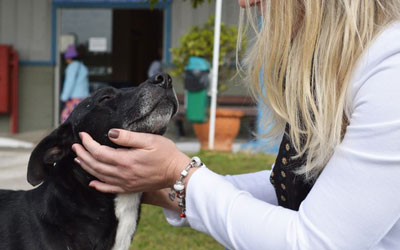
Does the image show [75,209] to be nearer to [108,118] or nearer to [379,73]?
[108,118]

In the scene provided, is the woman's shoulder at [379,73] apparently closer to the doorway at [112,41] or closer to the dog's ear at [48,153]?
the dog's ear at [48,153]

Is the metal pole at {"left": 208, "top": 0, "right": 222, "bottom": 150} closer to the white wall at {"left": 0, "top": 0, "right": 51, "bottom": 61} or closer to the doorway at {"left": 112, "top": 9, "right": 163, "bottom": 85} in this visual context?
the white wall at {"left": 0, "top": 0, "right": 51, "bottom": 61}

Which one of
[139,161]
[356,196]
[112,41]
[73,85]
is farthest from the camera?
[112,41]

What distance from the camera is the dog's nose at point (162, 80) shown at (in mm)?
1725

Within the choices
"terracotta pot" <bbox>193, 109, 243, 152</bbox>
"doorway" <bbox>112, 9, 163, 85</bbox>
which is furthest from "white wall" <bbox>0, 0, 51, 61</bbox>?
"terracotta pot" <bbox>193, 109, 243, 152</bbox>

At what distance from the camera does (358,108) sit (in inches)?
45.7

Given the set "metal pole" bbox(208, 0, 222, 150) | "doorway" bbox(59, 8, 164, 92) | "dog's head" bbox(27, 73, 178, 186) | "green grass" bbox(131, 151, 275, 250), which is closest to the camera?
"dog's head" bbox(27, 73, 178, 186)

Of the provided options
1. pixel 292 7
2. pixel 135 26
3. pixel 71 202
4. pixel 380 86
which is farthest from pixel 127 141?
pixel 135 26

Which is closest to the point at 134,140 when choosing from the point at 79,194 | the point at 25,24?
the point at 79,194

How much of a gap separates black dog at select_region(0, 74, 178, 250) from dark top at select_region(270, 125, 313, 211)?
1.45 ft

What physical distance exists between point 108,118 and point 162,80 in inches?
9.8

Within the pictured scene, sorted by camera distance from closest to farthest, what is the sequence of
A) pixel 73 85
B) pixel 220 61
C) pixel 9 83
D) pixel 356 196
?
pixel 356 196, pixel 220 61, pixel 73 85, pixel 9 83

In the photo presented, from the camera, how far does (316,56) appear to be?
1285 mm

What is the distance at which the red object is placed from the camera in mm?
8523
